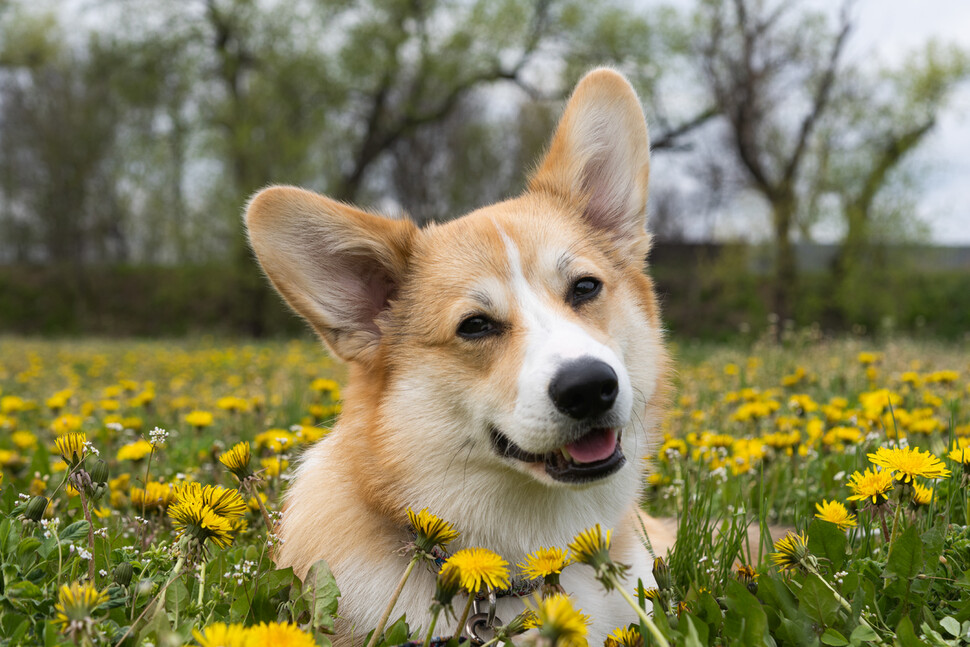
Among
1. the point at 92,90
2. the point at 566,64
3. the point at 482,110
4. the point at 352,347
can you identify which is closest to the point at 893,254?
the point at 566,64

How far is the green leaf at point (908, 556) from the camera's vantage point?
1.63m

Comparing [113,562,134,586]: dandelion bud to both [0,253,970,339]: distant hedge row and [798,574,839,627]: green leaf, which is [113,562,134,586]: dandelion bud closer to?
[798,574,839,627]: green leaf

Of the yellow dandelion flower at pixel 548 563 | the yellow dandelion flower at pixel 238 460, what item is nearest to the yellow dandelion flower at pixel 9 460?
the yellow dandelion flower at pixel 238 460

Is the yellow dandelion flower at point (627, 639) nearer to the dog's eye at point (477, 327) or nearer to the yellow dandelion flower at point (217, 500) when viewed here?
the yellow dandelion flower at point (217, 500)

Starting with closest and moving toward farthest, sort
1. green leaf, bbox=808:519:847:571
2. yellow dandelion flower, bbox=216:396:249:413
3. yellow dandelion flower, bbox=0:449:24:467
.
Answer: green leaf, bbox=808:519:847:571
yellow dandelion flower, bbox=0:449:24:467
yellow dandelion flower, bbox=216:396:249:413

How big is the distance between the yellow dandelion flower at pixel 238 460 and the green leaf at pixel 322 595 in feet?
0.89

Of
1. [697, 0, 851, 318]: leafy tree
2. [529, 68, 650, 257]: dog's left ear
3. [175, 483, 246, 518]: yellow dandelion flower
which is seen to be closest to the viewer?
[175, 483, 246, 518]: yellow dandelion flower

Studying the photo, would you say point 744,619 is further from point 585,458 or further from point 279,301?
point 279,301

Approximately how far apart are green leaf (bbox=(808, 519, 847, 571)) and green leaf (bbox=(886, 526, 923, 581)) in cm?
13

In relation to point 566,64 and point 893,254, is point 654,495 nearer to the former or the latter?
point 893,254

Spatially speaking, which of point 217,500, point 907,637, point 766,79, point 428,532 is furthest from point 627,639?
point 766,79

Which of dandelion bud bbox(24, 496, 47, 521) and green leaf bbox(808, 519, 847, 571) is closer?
dandelion bud bbox(24, 496, 47, 521)

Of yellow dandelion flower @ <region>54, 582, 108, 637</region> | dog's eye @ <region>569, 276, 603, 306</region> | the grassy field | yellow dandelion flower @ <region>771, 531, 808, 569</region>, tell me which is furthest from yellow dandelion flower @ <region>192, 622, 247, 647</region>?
dog's eye @ <region>569, 276, 603, 306</region>

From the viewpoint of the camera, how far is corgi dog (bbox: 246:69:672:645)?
6.42 ft
